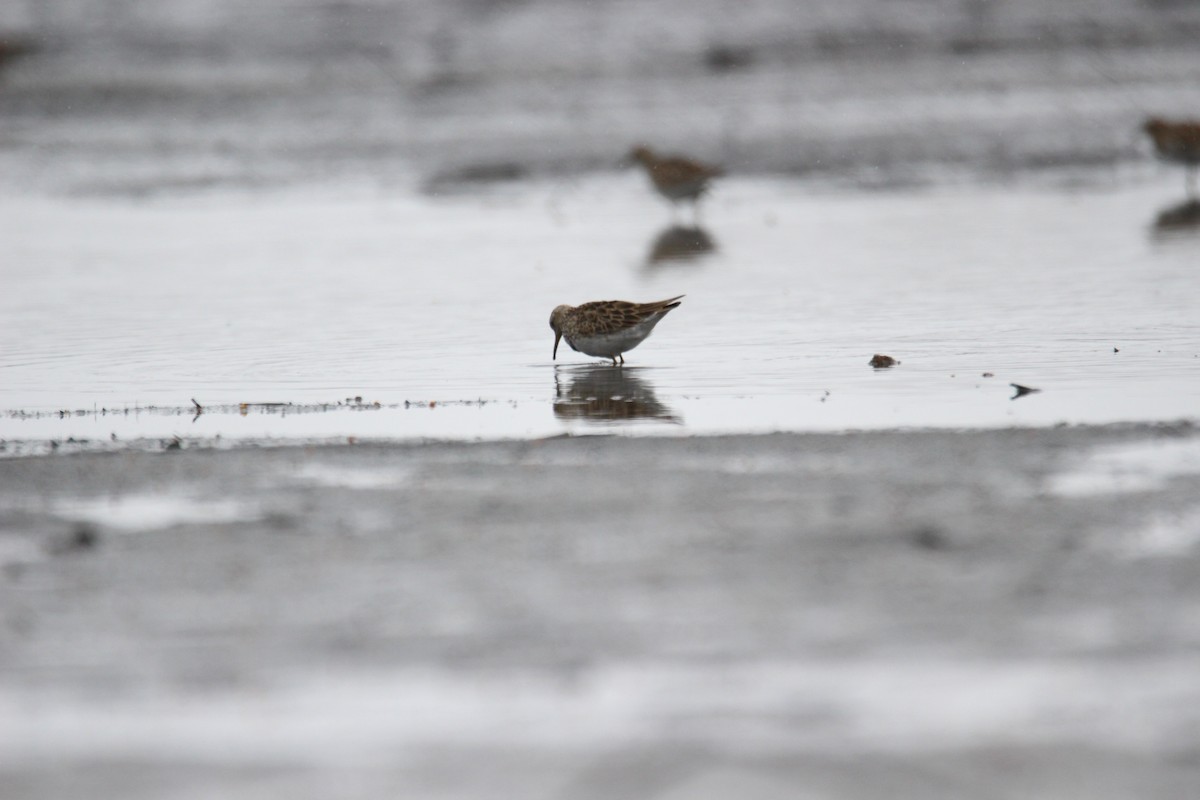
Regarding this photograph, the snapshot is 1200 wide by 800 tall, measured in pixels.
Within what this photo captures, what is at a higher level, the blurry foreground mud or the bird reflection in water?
the bird reflection in water

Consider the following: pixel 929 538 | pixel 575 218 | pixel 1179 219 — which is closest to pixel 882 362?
pixel 929 538

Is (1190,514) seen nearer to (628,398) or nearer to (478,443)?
(478,443)

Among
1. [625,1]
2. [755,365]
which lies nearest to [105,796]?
[755,365]

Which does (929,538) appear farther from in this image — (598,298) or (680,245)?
(680,245)

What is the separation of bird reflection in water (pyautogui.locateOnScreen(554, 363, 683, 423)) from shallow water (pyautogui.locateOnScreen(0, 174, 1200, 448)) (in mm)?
38

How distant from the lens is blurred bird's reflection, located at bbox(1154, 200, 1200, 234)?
17172 mm

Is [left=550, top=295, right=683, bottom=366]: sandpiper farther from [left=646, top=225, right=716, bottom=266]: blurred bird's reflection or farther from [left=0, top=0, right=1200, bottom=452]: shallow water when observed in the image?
[left=646, top=225, right=716, bottom=266]: blurred bird's reflection

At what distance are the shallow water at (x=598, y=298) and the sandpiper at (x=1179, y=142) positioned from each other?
1.62 ft

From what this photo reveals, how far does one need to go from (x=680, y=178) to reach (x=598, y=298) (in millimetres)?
6570

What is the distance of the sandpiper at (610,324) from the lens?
10383mm

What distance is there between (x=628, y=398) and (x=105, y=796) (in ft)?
18.6

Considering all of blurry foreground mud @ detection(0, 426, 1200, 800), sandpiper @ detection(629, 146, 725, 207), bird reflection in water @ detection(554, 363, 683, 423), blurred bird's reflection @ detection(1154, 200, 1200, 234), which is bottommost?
blurry foreground mud @ detection(0, 426, 1200, 800)

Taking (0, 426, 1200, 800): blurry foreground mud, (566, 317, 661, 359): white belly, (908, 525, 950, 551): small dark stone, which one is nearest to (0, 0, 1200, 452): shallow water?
(566, 317, 661, 359): white belly

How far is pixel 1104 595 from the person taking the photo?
5043 mm
